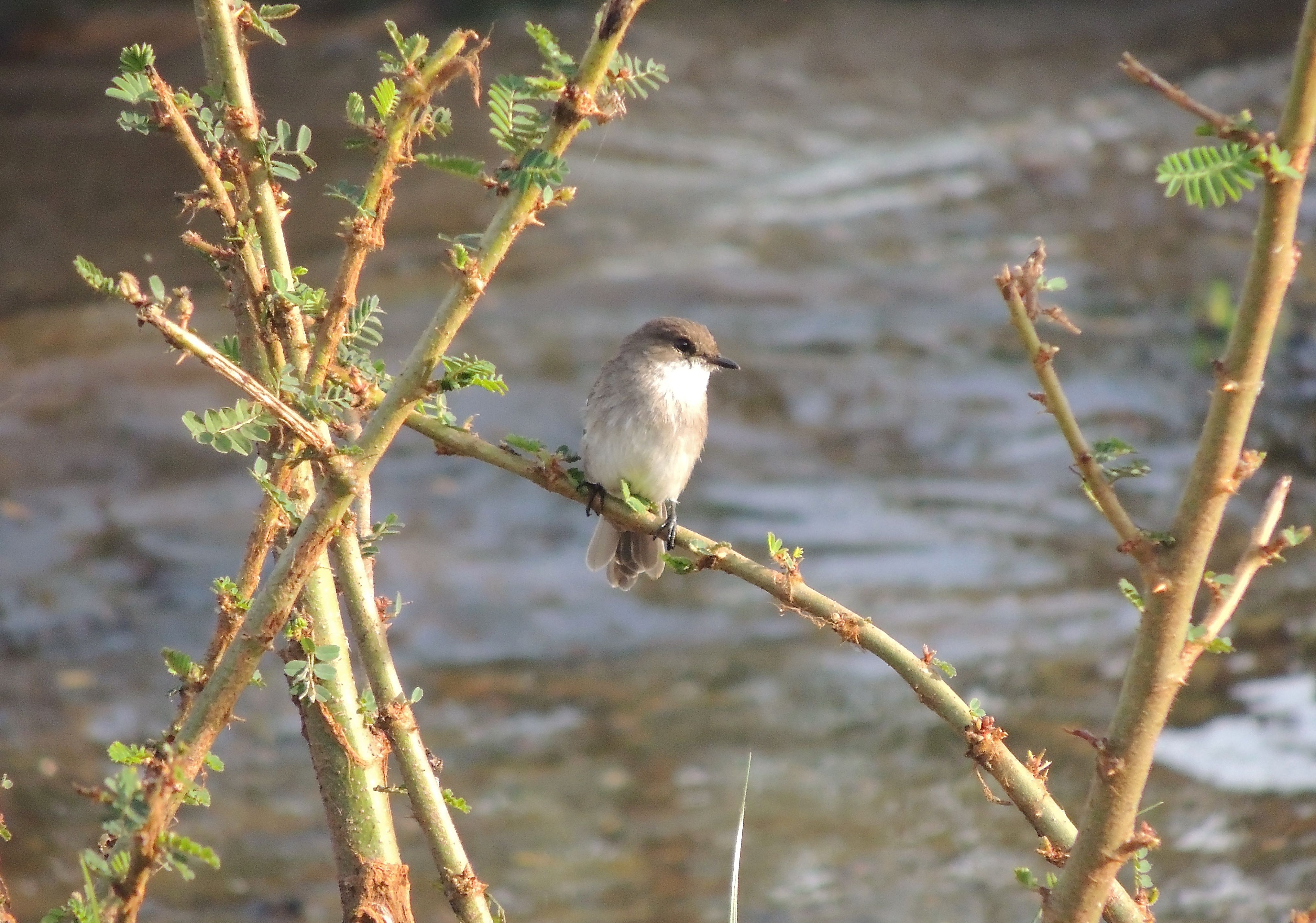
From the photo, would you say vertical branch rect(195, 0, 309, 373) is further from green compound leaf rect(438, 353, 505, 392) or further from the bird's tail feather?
the bird's tail feather

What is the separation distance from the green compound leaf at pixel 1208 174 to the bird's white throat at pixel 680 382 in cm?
304

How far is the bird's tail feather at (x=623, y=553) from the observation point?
4625 millimetres

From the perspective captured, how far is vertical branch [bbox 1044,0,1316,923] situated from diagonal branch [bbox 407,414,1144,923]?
252 mm

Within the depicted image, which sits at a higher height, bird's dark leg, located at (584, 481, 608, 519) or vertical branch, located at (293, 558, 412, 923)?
bird's dark leg, located at (584, 481, 608, 519)

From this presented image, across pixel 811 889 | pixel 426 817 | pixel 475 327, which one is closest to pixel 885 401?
pixel 475 327

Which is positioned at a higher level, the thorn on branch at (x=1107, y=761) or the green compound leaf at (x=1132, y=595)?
the green compound leaf at (x=1132, y=595)

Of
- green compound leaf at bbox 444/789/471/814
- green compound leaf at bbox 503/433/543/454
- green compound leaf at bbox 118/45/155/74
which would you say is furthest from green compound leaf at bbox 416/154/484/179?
green compound leaf at bbox 444/789/471/814

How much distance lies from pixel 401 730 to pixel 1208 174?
146cm

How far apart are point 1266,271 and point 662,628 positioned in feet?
23.8

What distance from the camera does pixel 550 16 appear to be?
18734 mm

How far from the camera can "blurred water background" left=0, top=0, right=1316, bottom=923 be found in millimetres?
6438

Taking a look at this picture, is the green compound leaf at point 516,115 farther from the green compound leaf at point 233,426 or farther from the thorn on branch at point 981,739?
the thorn on branch at point 981,739

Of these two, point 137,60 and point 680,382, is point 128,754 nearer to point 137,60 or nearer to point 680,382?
point 137,60

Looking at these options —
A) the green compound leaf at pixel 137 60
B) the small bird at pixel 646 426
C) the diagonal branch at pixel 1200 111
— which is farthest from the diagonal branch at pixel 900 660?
the small bird at pixel 646 426
